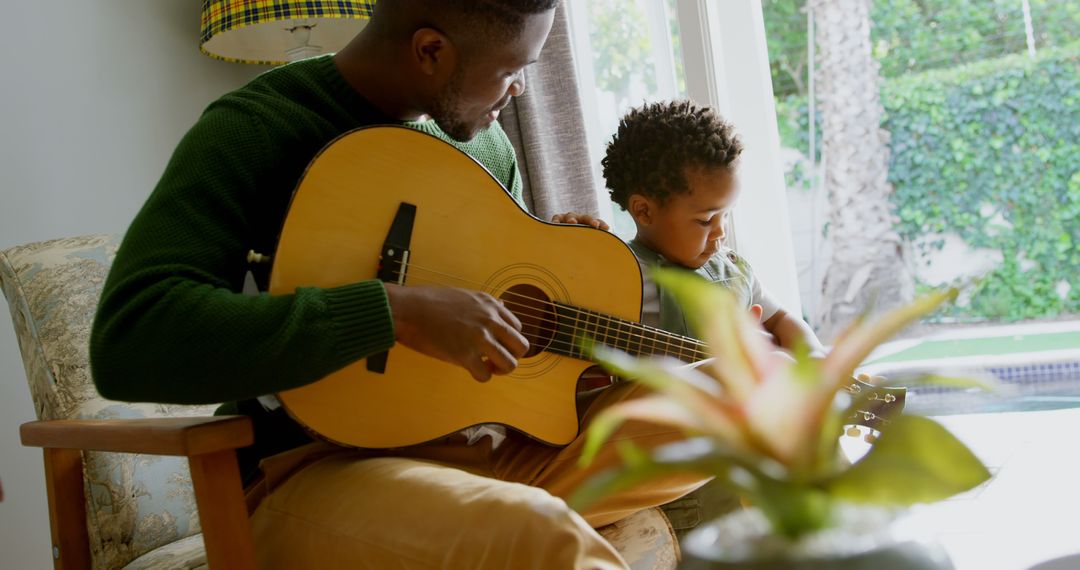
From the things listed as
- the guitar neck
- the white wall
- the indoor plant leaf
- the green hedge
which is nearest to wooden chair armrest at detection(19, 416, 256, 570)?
the guitar neck

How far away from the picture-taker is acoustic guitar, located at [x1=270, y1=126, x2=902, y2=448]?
1.13m

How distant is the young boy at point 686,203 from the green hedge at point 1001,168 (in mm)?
1965

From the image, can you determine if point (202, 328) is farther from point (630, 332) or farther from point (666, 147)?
point (666, 147)

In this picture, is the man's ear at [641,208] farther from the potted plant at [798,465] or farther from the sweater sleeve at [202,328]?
the potted plant at [798,465]

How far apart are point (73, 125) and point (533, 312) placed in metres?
1.34

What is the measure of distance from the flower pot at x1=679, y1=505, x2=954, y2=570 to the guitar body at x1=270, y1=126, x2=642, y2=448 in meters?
0.68

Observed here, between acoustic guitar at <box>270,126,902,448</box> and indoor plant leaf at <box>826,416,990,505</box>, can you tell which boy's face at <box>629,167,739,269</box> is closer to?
acoustic guitar at <box>270,126,902,448</box>

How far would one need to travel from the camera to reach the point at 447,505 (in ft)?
3.16

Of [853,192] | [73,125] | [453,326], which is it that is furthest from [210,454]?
[853,192]

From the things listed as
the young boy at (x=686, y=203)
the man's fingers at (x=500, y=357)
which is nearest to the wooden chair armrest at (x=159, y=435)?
the man's fingers at (x=500, y=357)

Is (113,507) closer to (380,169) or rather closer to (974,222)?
(380,169)

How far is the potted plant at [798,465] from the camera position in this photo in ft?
1.63

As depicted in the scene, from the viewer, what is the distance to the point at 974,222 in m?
3.43

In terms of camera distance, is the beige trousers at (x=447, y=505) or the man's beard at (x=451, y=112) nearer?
the beige trousers at (x=447, y=505)
